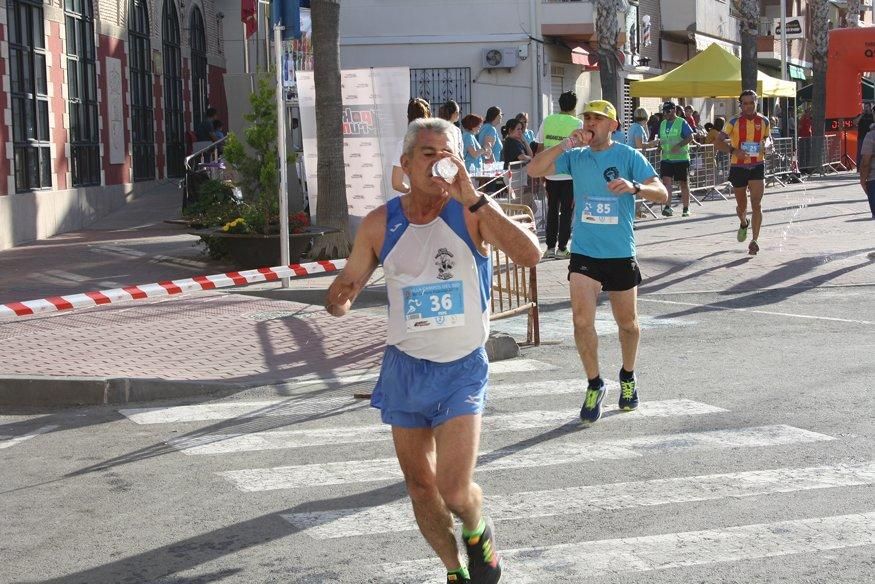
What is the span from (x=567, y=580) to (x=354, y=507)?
1.44 metres

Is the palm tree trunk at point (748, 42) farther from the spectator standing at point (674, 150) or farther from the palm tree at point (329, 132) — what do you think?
the palm tree at point (329, 132)

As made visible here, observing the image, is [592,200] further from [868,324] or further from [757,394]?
[868,324]

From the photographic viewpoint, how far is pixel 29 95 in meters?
19.7

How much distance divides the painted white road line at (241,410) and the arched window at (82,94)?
1375cm

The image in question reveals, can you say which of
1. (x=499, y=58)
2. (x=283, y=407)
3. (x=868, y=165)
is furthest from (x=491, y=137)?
(x=499, y=58)

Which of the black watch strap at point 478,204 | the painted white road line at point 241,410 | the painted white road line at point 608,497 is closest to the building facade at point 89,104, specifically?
the painted white road line at point 241,410

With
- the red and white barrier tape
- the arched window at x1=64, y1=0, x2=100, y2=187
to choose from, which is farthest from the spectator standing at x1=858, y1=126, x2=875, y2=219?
the arched window at x1=64, y1=0, x2=100, y2=187

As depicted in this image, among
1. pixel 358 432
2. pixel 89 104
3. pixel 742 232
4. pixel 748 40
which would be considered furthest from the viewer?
pixel 748 40

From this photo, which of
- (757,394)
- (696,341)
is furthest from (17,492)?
(696,341)

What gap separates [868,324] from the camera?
1157cm

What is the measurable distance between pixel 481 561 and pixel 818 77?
36.4m

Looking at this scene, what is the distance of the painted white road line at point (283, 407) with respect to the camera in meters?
8.49

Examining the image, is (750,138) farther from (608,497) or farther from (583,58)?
(583,58)

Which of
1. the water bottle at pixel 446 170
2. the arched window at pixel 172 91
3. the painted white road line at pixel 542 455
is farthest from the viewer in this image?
the arched window at pixel 172 91
